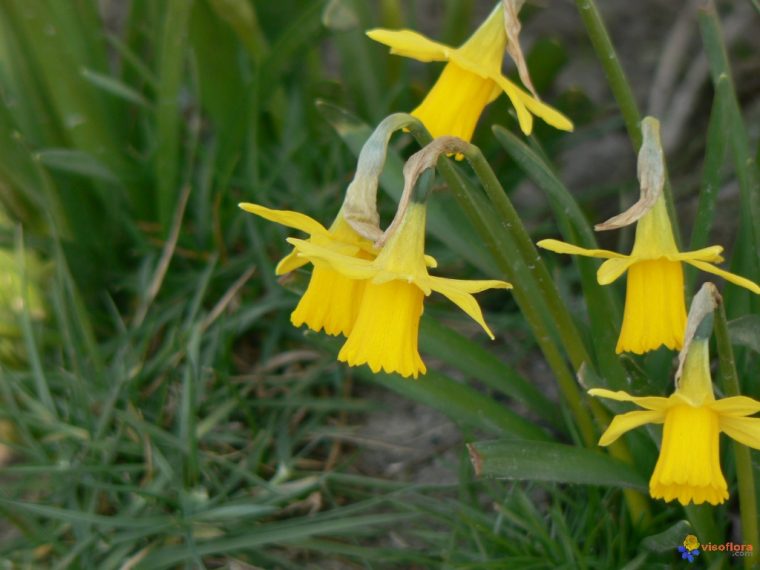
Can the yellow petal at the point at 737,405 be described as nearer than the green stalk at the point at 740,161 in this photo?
Yes

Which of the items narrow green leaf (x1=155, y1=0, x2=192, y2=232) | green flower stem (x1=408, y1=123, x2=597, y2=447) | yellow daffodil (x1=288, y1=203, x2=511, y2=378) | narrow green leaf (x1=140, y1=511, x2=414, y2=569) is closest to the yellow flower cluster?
yellow daffodil (x1=288, y1=203, x2=511, y2=378)

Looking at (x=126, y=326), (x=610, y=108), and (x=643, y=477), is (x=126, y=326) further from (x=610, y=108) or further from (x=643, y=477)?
(x=610, y=108)

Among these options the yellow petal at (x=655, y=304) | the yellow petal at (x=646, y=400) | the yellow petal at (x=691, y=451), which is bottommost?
the yellow petal at (x=691, y=451)

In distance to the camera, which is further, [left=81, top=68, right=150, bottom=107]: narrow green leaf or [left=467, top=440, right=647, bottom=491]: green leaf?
[left=81, top=68, right=150, bottom=107]: narrow green leaf

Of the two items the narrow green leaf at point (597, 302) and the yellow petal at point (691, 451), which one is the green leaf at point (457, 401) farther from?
the yellow petal at point (691, 451)

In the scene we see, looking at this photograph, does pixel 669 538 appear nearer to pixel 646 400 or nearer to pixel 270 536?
pixel 646 400

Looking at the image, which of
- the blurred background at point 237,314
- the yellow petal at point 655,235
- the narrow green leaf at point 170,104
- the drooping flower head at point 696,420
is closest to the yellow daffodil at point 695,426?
the drooping flower head at point 696,420

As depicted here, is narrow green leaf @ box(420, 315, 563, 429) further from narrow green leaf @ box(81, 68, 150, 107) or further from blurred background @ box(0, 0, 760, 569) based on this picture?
narrow green leaf @ box(81, 68, 150, 107)
